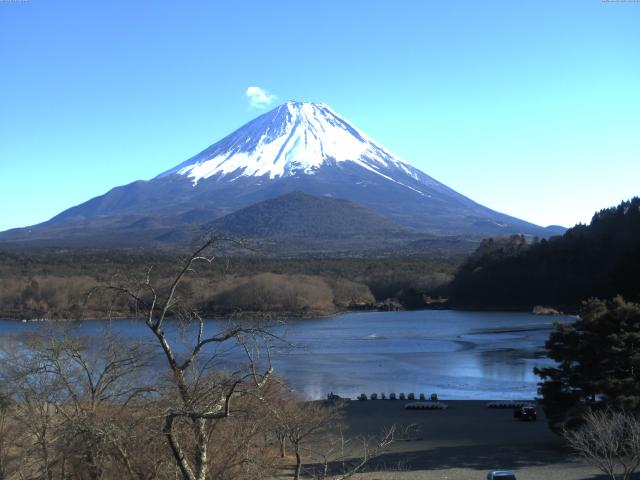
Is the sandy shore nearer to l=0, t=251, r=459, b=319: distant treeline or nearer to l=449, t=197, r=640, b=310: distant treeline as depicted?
l=0, t=251, r=459, b=319: distant treeline

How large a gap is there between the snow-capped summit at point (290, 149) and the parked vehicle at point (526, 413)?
106999 millimetres

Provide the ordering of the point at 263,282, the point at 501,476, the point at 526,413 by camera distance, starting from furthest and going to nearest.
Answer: the point at 263,282, the point at 526,413, the point at 501,476

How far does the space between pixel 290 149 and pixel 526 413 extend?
112 meters

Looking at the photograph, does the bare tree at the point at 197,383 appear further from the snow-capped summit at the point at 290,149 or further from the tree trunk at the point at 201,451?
the snow-capped summit at the point at 290,149

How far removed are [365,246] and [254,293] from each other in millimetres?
47343

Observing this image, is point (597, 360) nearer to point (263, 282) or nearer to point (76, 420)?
point (76, 420)

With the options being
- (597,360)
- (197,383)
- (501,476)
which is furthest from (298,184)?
(197,383)

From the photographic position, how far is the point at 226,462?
5344mm

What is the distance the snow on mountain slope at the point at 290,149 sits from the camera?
123875 mm

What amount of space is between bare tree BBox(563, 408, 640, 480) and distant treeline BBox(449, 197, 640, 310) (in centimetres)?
3174

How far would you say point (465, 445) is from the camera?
13281 millimetres

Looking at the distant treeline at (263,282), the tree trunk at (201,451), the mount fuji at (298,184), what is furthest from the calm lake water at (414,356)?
the mount fuji at (298,184)

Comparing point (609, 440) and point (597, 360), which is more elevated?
point (597, 360)

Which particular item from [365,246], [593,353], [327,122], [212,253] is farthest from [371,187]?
[212,253]
